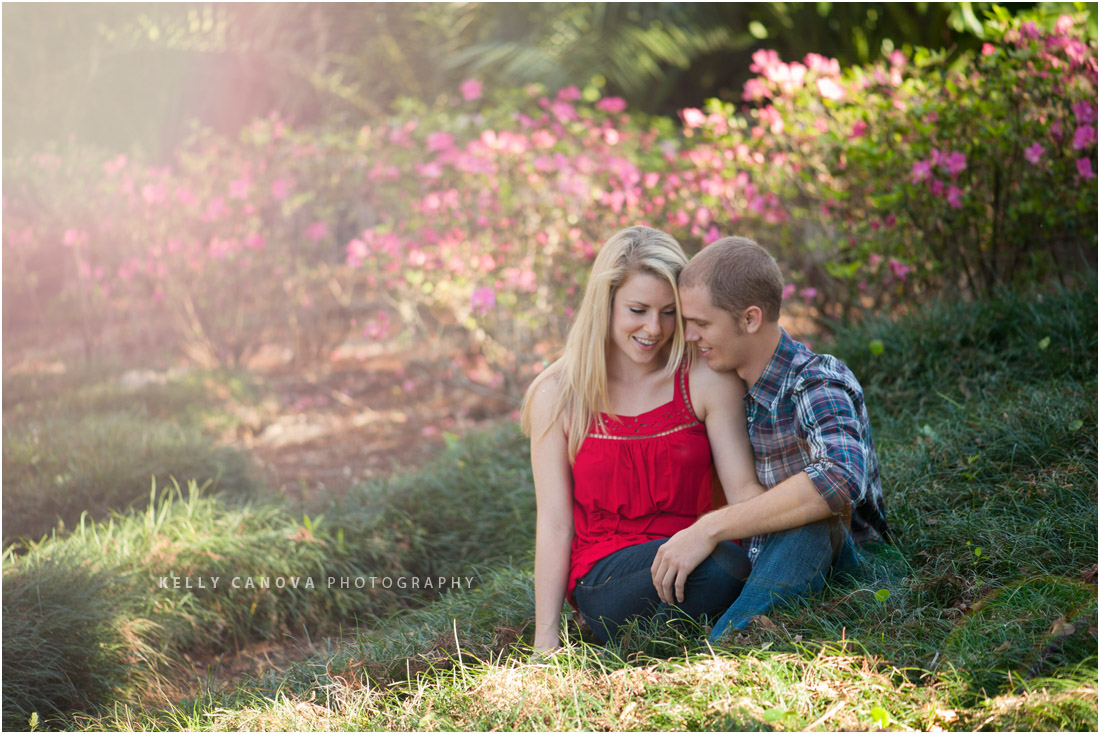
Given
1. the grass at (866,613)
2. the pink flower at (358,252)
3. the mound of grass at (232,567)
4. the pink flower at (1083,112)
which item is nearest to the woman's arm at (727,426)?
the grass at (866,613)

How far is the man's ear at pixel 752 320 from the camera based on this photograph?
240cm

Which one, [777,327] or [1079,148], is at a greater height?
[1079,148]

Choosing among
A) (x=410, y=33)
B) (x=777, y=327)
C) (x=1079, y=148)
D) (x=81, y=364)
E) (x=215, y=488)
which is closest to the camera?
(x=777, y=327)

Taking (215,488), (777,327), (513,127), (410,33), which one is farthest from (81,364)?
(777,327)

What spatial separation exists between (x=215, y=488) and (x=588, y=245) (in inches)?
105

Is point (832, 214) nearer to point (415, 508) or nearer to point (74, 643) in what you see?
point (415, 508)

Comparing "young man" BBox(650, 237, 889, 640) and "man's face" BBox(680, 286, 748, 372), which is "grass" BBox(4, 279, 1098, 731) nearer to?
"young man" BBox(650, 237, 889, 640)

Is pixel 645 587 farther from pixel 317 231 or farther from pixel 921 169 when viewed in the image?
pixel 317 231

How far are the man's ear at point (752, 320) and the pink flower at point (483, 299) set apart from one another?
3.15 metres

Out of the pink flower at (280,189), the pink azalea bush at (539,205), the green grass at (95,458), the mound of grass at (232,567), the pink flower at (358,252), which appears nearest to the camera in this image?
the mound of grass at (232,567)

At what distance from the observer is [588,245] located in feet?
18.5

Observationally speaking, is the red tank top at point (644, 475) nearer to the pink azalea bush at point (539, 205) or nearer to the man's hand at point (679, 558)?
the man's hand at point (679, 558)

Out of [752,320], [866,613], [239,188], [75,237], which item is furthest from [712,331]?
[75,237]

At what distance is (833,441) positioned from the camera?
7.40 feet
